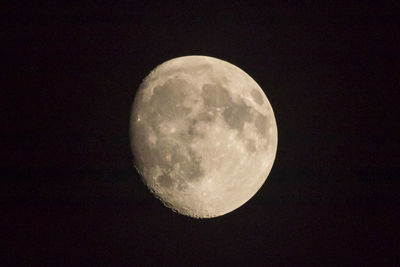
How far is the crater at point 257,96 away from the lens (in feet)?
13.2

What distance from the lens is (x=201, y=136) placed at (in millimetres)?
3574

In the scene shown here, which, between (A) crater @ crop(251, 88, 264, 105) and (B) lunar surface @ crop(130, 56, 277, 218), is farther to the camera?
(A) crater @ crop(251, 88, 264, 105)

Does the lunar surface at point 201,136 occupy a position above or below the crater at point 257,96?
below

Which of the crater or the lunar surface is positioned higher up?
the crater

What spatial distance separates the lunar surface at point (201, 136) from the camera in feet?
11.8

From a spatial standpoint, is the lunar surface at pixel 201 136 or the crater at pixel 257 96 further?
the crater at pixel 257 96

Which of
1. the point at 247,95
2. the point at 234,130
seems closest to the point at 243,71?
the point at 247,95

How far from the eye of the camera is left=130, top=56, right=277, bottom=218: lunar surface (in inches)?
142

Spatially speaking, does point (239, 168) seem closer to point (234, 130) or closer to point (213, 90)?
point (234, 130)

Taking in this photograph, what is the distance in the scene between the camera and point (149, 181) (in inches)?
160

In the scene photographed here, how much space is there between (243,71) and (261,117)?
0.82 meters

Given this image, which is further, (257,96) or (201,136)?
(257,96)

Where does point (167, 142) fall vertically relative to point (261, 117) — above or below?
below

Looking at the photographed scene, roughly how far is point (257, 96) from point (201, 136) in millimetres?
1069
